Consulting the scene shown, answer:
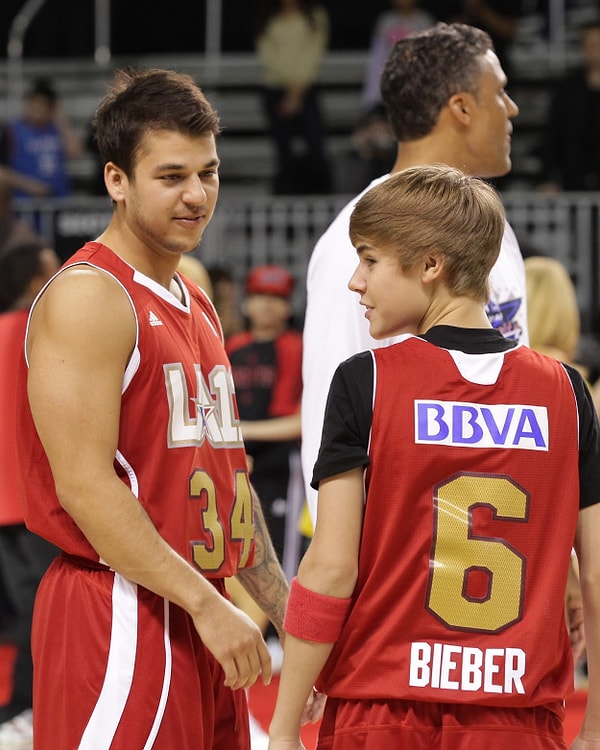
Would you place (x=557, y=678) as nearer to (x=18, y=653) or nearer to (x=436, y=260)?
(x=436, y=260)

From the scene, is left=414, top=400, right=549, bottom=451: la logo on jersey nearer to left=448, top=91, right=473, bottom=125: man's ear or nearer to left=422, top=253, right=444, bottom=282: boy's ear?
left=422, top=253, right=444, bottom=282: boy's ear

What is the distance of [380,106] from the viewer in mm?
10133

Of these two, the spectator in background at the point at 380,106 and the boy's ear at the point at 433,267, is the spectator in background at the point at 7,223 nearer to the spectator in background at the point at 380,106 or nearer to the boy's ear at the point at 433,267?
the spectator in background at the point at 380,106

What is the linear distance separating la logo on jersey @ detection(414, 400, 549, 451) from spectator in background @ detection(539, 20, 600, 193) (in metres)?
7.31

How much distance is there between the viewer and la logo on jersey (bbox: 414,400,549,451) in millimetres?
2088

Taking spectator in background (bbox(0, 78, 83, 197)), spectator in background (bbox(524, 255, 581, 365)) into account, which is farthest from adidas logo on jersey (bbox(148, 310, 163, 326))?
spectator in background (bbox(0, 78, 83, 197))

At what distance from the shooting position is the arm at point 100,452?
230 centimetres

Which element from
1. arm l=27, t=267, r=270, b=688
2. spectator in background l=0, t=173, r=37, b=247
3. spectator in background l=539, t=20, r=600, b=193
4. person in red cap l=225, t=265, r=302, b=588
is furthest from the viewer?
spectator in background l=539, t=20, r=600, b=193

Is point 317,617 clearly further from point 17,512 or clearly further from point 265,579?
point 17,512

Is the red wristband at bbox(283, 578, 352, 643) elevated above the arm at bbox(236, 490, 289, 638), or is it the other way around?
the red wristband at bbox(283, 578, 352, 643)

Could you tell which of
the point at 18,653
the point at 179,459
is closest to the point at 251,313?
the point at 18,653

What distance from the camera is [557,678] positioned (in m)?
2.17

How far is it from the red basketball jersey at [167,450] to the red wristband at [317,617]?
1.24 ft

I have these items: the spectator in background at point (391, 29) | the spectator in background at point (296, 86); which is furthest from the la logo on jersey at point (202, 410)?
the spectator in background at point (296, 86)
